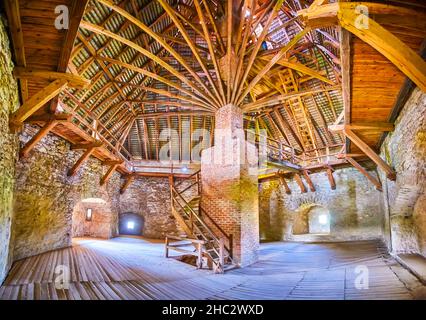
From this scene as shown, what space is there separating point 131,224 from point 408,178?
510 inches

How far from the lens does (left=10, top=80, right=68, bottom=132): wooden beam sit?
183 inches

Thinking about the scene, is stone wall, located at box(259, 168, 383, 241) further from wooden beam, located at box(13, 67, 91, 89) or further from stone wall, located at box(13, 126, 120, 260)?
wooden beam, located at box(13, 67, 91, 89)

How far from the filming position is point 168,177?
14.7m

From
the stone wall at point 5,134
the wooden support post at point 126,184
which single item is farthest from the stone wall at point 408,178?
the wooden support post at point 126,184

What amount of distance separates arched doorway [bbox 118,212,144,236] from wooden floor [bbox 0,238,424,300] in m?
6.37

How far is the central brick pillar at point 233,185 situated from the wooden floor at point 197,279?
2.92ft

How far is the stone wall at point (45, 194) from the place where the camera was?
6711 mm

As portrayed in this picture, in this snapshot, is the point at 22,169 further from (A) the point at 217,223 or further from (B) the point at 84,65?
(A) the point at 217,223

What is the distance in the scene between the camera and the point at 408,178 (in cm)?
529

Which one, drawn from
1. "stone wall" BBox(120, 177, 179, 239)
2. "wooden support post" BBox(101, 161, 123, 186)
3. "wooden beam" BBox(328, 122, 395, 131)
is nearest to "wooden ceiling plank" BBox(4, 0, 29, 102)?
"wooden beam" BBox(328, 122, 395, 131)

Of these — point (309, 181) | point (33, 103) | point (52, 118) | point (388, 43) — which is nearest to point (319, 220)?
point (309, 181)

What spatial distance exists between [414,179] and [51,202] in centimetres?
920

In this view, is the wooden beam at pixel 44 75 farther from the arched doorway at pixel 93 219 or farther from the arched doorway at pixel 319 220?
the arched doorway at pixel 319 220
